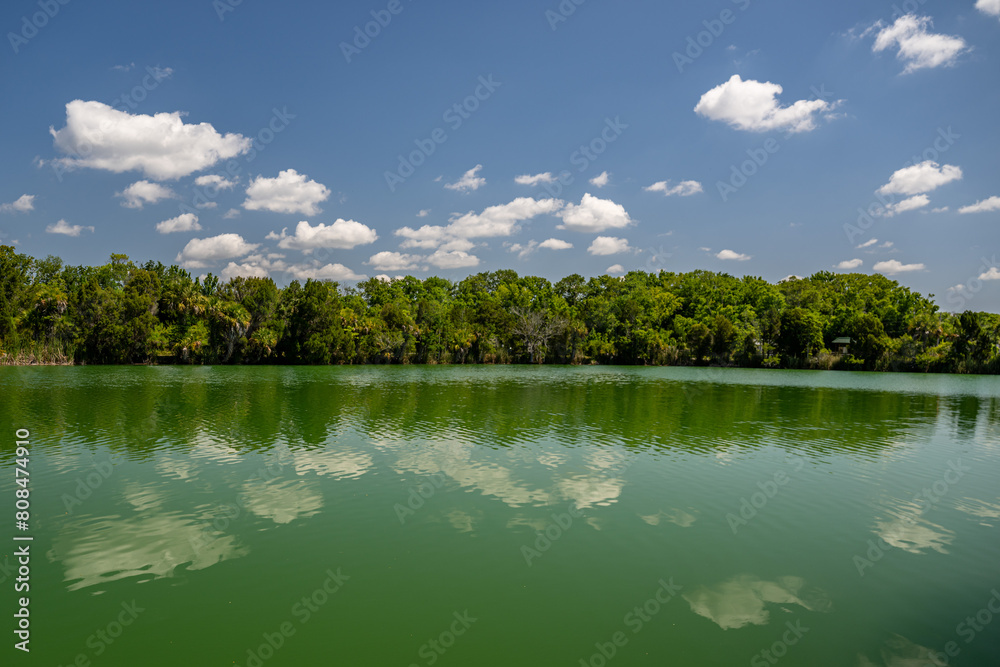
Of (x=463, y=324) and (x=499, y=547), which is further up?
(x=463, y=324)

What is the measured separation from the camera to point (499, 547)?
9094 millimetres

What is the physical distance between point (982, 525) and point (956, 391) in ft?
131

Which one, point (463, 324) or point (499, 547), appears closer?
point (499, 547)

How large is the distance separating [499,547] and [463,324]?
71.0m

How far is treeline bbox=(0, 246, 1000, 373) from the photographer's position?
6125 centimetres

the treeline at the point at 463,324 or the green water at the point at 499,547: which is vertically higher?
the treeline at the point at 463,324

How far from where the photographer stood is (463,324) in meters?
79.7

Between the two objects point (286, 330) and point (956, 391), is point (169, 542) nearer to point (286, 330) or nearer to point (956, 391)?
point (956, 391)

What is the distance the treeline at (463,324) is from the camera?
6125cm

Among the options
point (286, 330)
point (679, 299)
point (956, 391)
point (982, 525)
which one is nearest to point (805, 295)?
point (679, 299)

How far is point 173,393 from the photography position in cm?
3089

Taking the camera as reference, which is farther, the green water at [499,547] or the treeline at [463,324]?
the treeline at [463,324]

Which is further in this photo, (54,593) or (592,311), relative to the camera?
(592,311)

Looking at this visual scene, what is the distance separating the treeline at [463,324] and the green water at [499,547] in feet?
161
